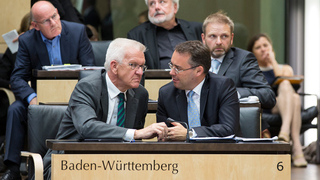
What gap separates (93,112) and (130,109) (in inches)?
11.4

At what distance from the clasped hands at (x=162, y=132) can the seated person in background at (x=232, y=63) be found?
1.28 meters

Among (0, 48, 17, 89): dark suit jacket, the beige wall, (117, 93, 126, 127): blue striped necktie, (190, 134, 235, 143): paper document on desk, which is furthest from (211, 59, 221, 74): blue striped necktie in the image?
the beige wall

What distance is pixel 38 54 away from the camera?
197 inches

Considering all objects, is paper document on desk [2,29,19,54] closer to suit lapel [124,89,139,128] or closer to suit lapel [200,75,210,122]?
suit lapel [124,89,139,128]

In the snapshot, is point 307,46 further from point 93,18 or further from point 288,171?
point 288,171

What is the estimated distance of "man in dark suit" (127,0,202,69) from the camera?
531cm

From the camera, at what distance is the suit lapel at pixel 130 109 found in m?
3.49

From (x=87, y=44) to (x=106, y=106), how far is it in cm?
184

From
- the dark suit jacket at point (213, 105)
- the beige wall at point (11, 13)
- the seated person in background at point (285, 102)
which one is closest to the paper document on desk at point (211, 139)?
the dark suit jacket at point (213, 105)

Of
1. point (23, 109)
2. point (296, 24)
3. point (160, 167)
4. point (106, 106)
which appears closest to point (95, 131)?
point (106, 106)

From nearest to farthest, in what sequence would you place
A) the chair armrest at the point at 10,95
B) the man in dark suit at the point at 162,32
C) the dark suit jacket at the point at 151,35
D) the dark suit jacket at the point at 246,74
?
the dark suit jacket at the point at 246,74
the dark suit jacket at the point at 151,35
the man in dark suit at the point at 162,32
the chair armrest at the point at 10,95

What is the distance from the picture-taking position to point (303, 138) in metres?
8.12

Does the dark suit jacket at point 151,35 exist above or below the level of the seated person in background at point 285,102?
above

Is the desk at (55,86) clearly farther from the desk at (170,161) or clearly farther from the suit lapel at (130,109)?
the desk at (170,161)
